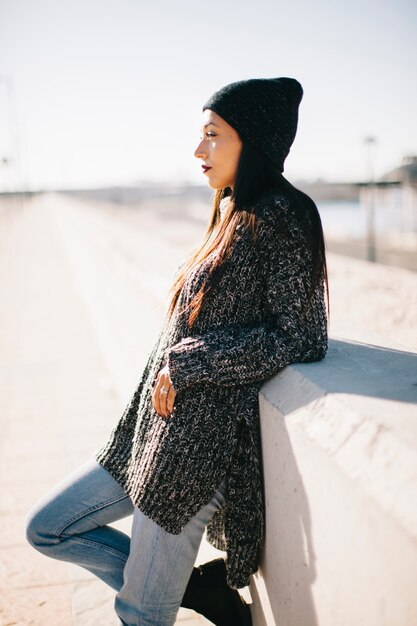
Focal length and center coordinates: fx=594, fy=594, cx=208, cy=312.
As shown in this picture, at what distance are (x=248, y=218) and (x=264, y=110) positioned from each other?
0.37 meters

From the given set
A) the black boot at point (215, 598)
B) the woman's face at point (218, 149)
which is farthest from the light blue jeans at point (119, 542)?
the woman's face at point (218, 149)

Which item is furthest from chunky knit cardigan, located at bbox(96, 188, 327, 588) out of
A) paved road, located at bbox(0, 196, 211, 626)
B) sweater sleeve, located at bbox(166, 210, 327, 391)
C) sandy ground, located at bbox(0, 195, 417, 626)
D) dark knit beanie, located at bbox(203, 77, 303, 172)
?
paved road, located at bbox(0, 196, 211, 626)

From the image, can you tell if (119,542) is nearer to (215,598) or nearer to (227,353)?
(215,598)

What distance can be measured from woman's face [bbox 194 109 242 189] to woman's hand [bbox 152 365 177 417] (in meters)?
0.68

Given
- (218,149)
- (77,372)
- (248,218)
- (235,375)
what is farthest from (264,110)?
(77,372)

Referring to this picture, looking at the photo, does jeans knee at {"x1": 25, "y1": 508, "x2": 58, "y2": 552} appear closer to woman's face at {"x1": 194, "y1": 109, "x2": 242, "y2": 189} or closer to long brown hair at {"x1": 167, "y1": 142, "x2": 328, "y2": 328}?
long brown hair at {"x1": 167, "y1": 142, "x2": 328, "y2": 328}

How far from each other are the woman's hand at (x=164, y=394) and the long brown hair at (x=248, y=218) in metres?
0.18

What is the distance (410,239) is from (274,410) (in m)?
36.0

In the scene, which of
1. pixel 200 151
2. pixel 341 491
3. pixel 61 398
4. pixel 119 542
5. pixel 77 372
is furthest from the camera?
pixel 77 372

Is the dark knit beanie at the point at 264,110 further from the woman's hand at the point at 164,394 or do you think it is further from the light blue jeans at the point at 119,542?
the light blue jeans at the point at 119,542

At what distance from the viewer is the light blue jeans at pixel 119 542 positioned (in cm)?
177

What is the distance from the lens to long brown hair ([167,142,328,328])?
174 cm

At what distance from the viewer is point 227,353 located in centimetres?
170

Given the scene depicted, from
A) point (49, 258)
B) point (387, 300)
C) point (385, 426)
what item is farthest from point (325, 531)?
point (49, 258)
